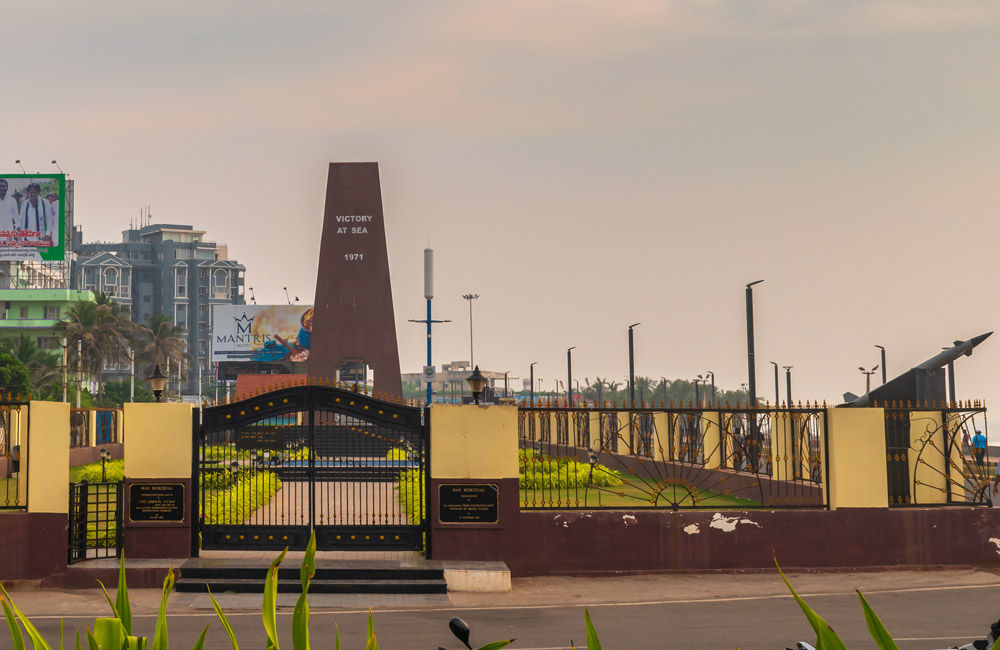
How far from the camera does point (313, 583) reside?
1444cm

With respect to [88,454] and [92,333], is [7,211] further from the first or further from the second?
[92,333]

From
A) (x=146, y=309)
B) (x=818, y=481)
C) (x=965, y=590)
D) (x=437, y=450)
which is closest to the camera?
(x=965, y=590)

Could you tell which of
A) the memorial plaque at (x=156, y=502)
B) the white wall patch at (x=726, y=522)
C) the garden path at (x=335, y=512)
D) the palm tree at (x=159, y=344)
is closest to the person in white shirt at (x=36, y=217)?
the garden path at (x=335, y=512)

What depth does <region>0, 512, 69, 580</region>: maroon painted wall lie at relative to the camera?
49.8 ft

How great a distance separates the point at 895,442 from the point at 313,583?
9.72 meters

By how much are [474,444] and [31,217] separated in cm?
4785

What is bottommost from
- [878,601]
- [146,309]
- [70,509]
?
[878,601]

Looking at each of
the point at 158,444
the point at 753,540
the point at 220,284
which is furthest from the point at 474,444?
the point at 220,284

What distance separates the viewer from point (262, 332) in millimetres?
99688

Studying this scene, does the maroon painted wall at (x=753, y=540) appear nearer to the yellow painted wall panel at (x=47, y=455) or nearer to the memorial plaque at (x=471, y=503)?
the memorial plaque at (x=471, y=503)

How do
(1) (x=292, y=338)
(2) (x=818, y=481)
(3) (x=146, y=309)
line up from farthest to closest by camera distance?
(3) (x=146, y=309) < (1) (x=292, y=338) < (2) (x=818, y=481)

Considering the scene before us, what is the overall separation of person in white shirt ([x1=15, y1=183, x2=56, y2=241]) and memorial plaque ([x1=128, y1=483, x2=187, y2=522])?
45.3 m

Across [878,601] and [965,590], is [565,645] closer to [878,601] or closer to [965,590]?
[878,601]

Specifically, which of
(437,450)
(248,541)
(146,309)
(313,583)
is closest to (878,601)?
(437,450)
